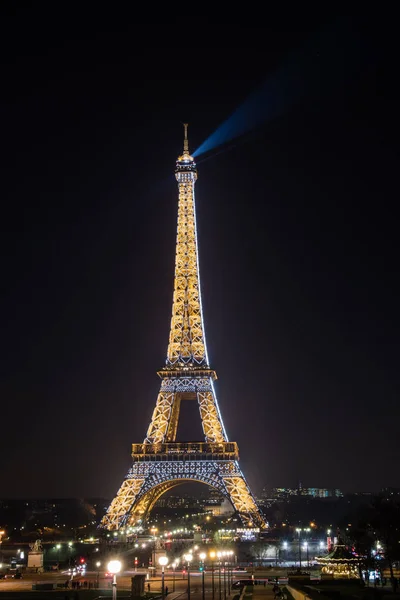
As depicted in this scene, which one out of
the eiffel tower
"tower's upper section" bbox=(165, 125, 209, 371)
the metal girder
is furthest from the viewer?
"tower's upper section" bbox=(165, 125, 209, 371)

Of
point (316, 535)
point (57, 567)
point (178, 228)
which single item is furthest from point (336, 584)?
point (316, 535)

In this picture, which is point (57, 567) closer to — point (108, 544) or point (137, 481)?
point (108, 544)

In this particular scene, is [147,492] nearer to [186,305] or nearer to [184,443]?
[184,443]

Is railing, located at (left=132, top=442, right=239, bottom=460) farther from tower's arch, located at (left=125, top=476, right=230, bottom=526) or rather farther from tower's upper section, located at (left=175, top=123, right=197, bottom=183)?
tower's upper section, located at (left=175, top=123, right=197, bottom=183)

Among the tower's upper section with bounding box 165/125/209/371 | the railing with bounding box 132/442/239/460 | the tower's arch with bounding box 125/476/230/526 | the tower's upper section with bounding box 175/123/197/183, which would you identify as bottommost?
the tower's arch with bounding box 125/476/230/526

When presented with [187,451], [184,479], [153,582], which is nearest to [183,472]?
[184,479]

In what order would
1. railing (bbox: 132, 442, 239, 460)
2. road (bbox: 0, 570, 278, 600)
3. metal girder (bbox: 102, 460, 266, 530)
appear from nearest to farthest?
road (bbox: 0, 570, 278, 600) < metal girder (bbox: 102, 460, 266, 530) < railing (bbox: 132, 442, 239, 460)

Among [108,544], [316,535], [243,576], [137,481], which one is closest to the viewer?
[243,576]

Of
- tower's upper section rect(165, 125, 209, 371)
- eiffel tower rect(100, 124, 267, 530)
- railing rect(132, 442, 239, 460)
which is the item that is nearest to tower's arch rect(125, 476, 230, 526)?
eiffel tower rect(100, 124, 267, 530)

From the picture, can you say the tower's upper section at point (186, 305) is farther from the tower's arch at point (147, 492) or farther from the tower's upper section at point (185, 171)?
the tower's arch at point (147, 492)
